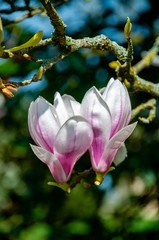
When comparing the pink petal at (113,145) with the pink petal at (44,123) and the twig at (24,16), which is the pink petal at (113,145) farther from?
the twig at (24,16)

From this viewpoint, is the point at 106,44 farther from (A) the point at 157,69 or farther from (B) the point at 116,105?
(A) the point at 157,69

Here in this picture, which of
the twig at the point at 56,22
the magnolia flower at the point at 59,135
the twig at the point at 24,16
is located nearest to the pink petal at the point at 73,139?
the magnolia flower at the point at 59,135

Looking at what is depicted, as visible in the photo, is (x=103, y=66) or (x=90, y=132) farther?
(x=103, y=66)

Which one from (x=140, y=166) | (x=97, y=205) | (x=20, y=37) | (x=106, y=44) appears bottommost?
(x=97, y=205)

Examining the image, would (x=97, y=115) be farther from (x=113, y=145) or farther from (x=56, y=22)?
(x=56, y=22)

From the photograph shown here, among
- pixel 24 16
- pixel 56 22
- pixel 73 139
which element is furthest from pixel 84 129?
pixel 24 16

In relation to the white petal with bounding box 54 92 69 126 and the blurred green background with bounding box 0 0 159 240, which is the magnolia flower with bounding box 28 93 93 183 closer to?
the white petal with bounding box 54 92 69 126

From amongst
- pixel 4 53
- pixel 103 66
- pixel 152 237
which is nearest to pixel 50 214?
pixel 152 237

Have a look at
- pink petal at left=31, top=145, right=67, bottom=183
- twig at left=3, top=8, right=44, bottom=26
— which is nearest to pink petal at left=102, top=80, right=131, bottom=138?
pink petal at left=31, top=145, right=67, bottom=183
